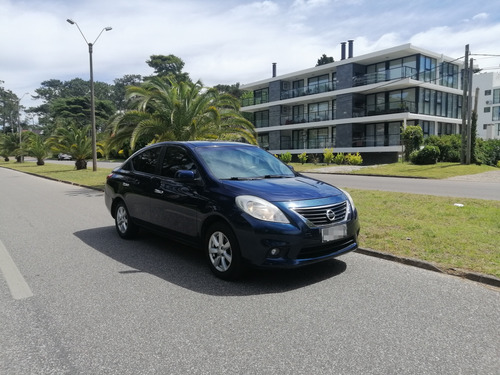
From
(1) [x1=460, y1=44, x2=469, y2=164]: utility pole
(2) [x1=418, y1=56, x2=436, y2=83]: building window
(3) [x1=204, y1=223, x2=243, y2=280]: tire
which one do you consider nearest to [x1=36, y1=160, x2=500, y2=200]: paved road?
(1) [x1=460, y1=44, x2=469, y2=164]: utility pole

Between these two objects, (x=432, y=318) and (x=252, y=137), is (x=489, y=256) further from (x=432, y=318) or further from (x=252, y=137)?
(x=252, y=137)

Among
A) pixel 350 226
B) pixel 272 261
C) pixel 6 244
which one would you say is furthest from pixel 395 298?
pixel 6 244

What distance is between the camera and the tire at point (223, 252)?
435 cm

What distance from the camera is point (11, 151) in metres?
50.3

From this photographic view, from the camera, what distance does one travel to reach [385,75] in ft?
113

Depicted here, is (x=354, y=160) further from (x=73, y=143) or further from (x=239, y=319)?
(x=239, y=319)

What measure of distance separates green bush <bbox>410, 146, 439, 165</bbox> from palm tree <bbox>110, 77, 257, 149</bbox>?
53.8 feet

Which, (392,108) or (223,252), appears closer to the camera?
(223,252)

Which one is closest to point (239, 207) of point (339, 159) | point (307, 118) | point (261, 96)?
point (339, 159)

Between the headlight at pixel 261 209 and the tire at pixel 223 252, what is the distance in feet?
1.09

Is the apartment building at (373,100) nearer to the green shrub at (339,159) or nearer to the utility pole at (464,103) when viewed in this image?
the green shrub at (339,159)

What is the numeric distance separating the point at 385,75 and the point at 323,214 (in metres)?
33.4

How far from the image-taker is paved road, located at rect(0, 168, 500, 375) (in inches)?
112

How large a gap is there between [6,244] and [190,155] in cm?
359
